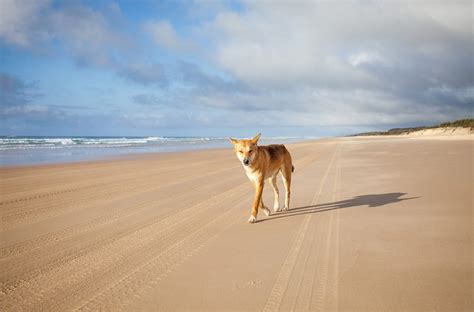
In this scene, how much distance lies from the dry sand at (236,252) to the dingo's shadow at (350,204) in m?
0.02

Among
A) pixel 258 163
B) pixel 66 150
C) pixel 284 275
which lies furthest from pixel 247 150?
pixel 66 150

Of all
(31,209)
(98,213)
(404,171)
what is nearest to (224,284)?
(98,213)

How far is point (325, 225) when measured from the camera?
5.36 meters

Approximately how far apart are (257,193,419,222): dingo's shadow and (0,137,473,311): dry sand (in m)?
0.02

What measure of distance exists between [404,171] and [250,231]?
346 inches

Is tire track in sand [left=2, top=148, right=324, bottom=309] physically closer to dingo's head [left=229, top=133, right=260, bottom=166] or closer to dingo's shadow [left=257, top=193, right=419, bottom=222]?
dingo's head [left=229, top=133, right=260, bottom=166]

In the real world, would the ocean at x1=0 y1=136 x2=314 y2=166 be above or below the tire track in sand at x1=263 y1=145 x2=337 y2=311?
above

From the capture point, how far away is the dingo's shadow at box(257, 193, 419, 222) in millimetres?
6368

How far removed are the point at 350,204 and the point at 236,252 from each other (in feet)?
12.2

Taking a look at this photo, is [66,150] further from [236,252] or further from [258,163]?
[236,252]

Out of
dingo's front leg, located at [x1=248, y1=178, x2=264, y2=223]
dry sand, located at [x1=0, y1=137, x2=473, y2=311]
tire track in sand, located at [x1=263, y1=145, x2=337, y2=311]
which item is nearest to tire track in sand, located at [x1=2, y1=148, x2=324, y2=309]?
dry sand, located at [x1=0, y1=137, x2=473, y2=311]

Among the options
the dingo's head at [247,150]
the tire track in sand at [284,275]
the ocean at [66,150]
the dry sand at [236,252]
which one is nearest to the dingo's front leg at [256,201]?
the dry sand at [236,252]

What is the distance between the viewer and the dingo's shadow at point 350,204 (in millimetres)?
6368

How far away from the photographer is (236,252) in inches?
165
